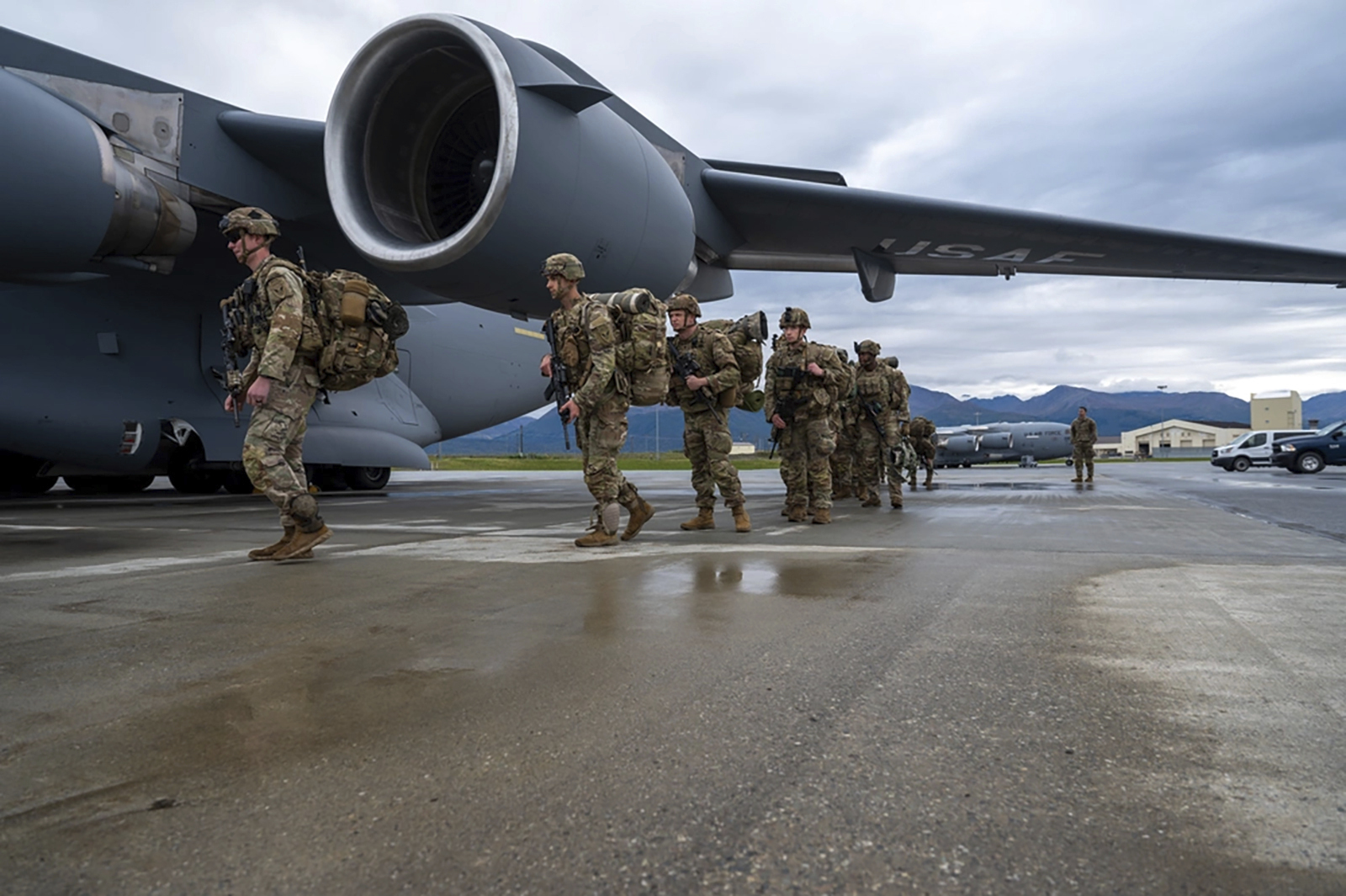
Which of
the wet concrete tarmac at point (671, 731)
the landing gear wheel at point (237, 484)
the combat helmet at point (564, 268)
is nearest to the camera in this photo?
the wet concrete tarmac at point (671, 731)

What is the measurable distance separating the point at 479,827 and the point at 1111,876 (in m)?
0.86

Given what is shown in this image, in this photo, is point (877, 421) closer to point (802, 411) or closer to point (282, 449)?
point (802, 411)

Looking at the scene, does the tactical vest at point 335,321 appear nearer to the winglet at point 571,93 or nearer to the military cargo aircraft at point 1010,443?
the winglet at point 571,93

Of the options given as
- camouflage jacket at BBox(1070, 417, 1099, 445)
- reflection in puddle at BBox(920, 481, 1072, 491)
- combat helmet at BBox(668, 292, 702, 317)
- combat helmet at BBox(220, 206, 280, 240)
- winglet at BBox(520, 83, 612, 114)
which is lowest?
reflection in puddle at BBox(920, 481, 1072, 491)

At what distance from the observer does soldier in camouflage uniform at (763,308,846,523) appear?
247 inches

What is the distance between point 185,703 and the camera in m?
1.73

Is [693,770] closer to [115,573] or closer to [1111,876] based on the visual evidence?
[1111,876]

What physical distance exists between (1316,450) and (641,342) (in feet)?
68.9

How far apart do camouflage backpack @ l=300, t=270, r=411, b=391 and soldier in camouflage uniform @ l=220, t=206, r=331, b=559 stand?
0.07 meters

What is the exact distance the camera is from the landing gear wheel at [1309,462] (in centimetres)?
1892

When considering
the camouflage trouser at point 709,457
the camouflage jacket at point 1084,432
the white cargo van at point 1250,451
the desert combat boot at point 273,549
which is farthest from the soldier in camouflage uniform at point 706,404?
the white cargo van at point 1250,451

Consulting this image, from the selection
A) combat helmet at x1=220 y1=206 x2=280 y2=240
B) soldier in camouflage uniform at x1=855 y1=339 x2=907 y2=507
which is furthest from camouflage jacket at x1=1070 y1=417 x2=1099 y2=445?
combat helmet at x1=220 y1=206 x2=280 y2=240

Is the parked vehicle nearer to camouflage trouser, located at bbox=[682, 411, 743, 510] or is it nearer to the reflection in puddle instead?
the reflection in puddle

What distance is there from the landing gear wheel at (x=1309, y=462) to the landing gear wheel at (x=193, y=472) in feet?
75.0
